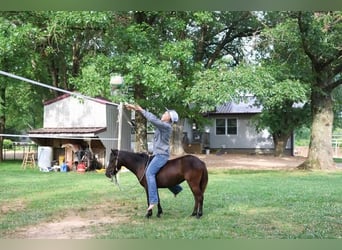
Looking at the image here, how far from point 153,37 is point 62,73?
3968 millimetres

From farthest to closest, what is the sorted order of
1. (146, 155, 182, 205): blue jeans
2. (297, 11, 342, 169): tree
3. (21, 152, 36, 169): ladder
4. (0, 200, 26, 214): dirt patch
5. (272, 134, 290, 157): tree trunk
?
1. (272, 134, 290, 157): tree trunk
2. (21, 152, 36, 169): ladder
3. (297, 11, 342, 169): tree
4. (0, 200, 26, 214): dirt patch
5. (146, 155, 182, 205): blue jeans

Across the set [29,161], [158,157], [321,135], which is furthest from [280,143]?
[158,157]

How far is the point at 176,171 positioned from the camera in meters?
3.91

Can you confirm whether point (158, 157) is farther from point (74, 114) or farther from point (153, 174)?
point (74, 114)

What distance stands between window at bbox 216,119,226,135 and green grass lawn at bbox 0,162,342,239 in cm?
718

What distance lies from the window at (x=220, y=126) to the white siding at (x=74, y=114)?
6455 millimetres

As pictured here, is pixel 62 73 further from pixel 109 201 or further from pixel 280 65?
pixel 109 201

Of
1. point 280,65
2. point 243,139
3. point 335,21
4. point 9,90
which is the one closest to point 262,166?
point 280,65

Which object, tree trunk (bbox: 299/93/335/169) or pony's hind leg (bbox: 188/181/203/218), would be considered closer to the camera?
pony's hind leg (bbox: 188/181/203/218)

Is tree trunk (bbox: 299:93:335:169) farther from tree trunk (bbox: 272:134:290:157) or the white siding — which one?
the white siding

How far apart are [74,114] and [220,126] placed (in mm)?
6643

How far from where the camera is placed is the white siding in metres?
8.67

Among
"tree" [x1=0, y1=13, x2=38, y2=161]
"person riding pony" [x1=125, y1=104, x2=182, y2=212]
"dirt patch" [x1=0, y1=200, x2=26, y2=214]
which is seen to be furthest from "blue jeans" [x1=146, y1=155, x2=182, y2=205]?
"tree" [x1=0, y1=13, x2=38, y2=161]

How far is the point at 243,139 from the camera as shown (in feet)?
46.7
